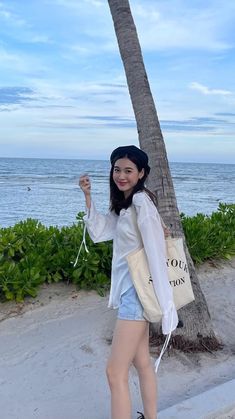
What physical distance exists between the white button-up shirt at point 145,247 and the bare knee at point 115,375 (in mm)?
338

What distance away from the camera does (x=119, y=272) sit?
2992 millimetres

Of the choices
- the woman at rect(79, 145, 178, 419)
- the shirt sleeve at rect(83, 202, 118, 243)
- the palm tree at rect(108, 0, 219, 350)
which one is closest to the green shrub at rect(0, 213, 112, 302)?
the palm tree at rect(108, 0, 219, 350)

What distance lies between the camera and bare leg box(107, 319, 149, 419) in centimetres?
287

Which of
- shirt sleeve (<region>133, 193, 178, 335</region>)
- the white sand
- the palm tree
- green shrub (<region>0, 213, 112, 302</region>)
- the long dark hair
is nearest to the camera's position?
shirt sleeve (<region>133, 193, 178, 335</region>)

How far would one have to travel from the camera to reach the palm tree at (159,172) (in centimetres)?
454

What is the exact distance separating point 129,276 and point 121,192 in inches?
20.6

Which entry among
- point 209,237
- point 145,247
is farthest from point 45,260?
point 145,247

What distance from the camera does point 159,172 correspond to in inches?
179

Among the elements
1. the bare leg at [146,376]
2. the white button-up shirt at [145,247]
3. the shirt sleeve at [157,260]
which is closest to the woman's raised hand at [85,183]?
the white button-up shirt at [145,247]

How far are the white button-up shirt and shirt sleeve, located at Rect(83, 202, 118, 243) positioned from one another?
10cm

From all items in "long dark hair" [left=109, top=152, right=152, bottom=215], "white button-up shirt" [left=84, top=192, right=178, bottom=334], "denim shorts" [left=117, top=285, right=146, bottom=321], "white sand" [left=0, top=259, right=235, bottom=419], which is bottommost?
"white sand" [left=0, top=259, right=235, bottom=419]

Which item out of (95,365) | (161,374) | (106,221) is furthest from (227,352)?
(106,221)

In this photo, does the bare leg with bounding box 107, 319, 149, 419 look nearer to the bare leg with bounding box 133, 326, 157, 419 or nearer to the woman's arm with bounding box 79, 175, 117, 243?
the bare leg with bounding box 133, 326, 157, 419

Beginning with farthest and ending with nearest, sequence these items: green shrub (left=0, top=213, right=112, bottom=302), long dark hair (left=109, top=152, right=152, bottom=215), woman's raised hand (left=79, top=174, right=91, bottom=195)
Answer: green shrub (left=0, top=213, right=112, bottom=302) → woman's raised hand (left=79, top=174, right=91, bottom=195) → long dark hair (left=109, top=152, right=152, bottom=215)
